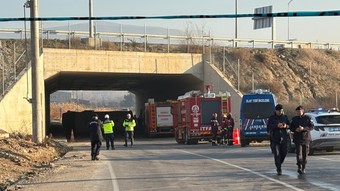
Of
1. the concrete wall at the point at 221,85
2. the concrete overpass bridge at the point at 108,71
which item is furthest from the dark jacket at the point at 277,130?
the concrete wall at the point at 221,85

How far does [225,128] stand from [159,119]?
47.1 ft

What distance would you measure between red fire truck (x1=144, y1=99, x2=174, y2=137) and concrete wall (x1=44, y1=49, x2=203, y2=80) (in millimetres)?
Answer: 2702

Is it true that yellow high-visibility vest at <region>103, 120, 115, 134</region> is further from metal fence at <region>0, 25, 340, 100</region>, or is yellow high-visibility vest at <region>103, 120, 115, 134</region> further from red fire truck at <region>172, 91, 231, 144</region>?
metal fence at <region>0, 25, 340, 100</region>

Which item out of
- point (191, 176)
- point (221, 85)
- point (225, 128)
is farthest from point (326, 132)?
point (221, 85)

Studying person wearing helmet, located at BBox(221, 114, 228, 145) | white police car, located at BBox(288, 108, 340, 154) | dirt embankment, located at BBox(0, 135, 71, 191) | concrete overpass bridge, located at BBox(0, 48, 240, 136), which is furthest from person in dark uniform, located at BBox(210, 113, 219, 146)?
white police car, located at BBox(288, 108, 340, 154)

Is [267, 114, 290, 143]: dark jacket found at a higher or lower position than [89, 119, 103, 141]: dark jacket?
higher

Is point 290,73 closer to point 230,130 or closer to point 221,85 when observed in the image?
point 221,85

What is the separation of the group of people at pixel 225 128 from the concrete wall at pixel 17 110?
12.7 metres

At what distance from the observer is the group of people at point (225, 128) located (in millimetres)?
30734

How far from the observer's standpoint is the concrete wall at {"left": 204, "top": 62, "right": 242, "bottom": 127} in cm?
4012

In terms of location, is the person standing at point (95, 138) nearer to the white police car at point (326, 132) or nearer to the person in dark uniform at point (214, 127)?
the white police car at point (326, 132)

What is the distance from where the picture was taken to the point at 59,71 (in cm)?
4025

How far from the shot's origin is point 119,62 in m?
42.5

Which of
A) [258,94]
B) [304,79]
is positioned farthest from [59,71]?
[304,79]
